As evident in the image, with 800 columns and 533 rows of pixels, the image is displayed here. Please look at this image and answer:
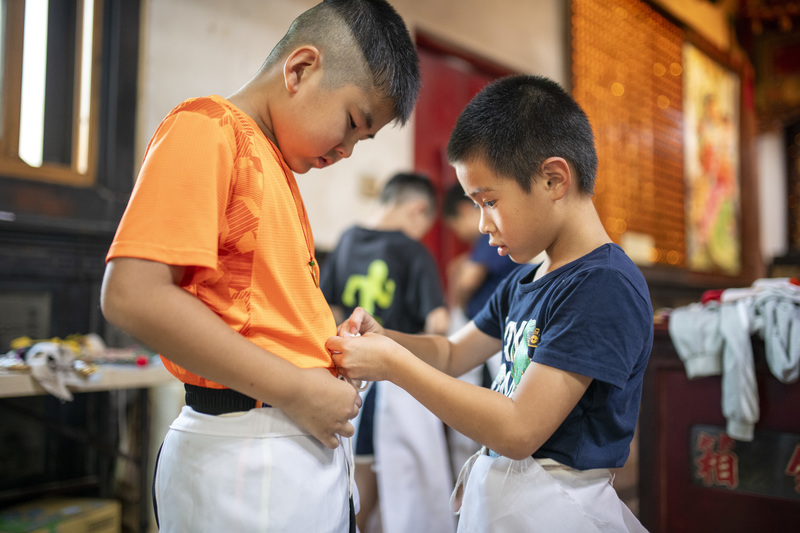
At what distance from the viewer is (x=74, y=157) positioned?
2.54m

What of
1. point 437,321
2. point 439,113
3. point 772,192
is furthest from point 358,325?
point 772,192

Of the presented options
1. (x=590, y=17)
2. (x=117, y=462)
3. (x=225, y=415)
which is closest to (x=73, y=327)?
(x=117, y=462)

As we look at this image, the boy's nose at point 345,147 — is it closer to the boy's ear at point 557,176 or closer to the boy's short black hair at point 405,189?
the boy's ear at point 557,176

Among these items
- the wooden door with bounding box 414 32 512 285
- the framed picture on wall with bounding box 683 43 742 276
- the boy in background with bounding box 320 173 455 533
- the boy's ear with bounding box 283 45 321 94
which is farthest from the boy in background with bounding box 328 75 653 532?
the framed picture on wall with bounding box 683 43 742 276

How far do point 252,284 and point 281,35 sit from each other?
8.84 feet

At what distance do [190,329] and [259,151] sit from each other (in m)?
0.27

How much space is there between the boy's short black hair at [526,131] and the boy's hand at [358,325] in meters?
0.33

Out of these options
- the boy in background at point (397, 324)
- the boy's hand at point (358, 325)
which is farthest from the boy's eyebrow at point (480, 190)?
the boy in background at point (397, 324)

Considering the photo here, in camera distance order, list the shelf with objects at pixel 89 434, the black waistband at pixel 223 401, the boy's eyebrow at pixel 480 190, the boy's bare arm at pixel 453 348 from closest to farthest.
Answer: the black waistband at pixel 223 401 < the boy's eyebrow at pixel 480 190 < the boy's bare arm at pixel 453 348 < the shelf with objects at pixel 89 434

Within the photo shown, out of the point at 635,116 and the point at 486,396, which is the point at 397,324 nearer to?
the point at 486,396

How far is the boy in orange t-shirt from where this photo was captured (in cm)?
71

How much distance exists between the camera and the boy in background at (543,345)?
0.87 meters

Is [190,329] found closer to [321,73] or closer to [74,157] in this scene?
[321,73]

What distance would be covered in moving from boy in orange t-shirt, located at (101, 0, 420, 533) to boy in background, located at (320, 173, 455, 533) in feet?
4.37
